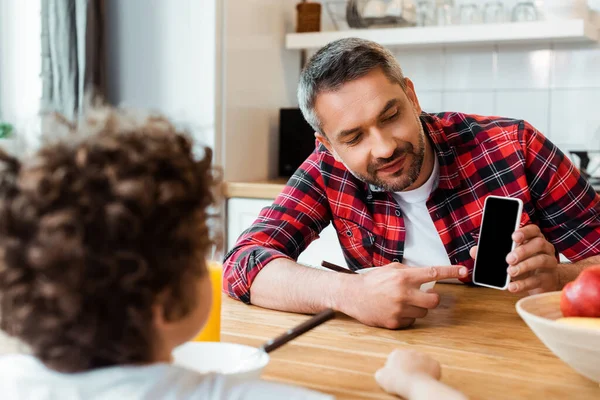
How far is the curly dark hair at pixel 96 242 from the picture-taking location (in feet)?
1.66

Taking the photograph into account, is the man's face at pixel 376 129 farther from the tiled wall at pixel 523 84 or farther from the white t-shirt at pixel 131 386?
the tiled wall at pixel 523 84

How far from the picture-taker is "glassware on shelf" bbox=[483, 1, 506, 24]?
8.89 ft

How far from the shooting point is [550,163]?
5.14 feet

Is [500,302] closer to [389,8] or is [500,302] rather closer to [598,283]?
[598,283]

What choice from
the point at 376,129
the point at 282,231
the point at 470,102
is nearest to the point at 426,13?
the point at 470,102

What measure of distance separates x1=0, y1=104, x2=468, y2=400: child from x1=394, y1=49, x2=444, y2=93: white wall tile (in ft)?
8.53

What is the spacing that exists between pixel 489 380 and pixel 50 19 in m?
2.35

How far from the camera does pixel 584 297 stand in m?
0.84

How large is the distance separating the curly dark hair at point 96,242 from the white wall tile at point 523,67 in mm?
2576

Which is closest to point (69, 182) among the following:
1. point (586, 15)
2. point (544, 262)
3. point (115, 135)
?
point (115, 135)

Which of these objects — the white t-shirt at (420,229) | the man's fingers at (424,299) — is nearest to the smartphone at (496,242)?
the man's fingers at (424,299)

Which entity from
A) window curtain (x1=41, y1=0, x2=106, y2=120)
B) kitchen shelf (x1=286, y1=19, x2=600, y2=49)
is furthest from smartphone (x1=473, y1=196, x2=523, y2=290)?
window curtain (x1=41, y1=0, x2=106, y2=120)

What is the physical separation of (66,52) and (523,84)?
1821 millimetres

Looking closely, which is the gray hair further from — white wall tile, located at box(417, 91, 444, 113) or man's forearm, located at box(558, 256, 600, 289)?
white wall tile, located at box(417, 91, 444, 113)
